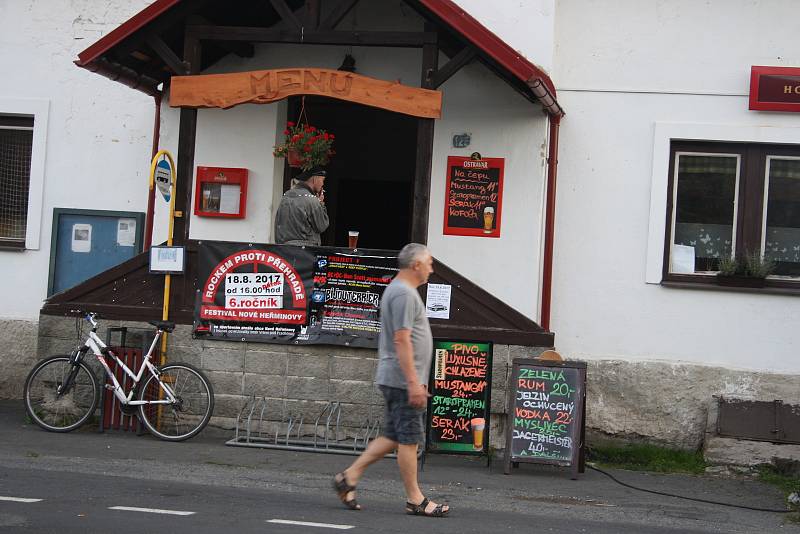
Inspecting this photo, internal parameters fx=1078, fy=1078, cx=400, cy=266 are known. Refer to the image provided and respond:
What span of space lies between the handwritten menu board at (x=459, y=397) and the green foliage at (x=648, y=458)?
1649mm

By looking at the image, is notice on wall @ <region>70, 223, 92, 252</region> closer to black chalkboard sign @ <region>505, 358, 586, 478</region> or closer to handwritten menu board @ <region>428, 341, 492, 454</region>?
handwritten menu board @ <region>428, 341, 492, 454</region>

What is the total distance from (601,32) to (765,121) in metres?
1.90

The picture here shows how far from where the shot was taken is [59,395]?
10352 millimetres

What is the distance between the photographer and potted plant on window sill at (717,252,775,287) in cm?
1073

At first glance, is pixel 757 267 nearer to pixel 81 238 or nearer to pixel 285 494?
pixel 285 494

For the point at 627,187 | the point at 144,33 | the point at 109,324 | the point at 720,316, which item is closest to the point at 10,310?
the point at 109,324

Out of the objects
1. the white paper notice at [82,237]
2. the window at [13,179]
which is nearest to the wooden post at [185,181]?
the white paper notice at [82,237]

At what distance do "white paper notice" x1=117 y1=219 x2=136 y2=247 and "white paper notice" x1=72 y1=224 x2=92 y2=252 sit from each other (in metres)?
0.37

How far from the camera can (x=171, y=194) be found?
35.4 ft

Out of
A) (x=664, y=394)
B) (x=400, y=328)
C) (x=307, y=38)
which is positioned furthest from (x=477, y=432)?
(x=307, y=38)

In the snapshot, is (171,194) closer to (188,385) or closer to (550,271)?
(188,385)

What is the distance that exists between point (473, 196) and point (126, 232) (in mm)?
3942

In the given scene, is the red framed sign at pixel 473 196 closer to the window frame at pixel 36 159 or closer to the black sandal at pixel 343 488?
the black sandal at pixel 343 488

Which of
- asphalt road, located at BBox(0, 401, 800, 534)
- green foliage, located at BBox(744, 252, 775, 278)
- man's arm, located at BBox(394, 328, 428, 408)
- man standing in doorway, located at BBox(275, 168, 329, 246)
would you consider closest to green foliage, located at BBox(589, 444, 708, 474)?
asphalt road, located at BBox(0, 401, 800, 534)
